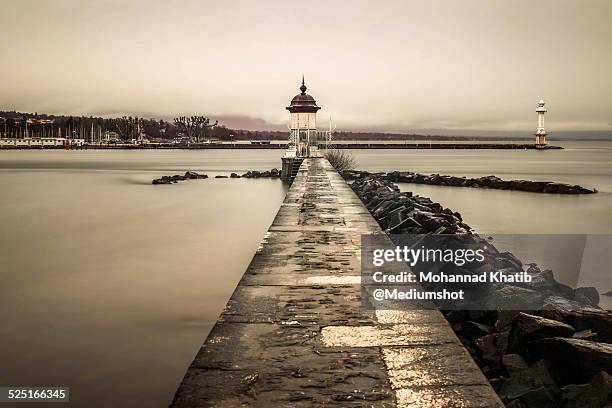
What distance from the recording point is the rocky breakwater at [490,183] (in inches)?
941

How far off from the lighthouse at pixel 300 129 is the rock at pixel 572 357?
22.9m

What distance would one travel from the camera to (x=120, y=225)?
45.9ft

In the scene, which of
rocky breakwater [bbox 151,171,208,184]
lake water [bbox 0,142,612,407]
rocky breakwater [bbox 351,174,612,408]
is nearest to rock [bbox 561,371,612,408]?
rocky breakwater [bbox 351,174,612,408]

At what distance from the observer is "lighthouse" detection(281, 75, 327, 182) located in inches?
1073

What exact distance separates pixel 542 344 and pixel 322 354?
169 cm

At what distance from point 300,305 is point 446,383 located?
136cm

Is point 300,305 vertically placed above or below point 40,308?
above

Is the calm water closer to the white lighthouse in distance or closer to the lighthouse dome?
the lighthouse dome

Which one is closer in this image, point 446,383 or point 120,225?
point 446,383

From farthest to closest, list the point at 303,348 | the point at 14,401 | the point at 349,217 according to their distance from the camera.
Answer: the point at 349,217 < the point at 14,401 < the point at 303,348

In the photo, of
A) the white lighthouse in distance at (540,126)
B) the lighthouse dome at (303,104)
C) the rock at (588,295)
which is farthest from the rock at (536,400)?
the white lighthouse in distance at (540,126)

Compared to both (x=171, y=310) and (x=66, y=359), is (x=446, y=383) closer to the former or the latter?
(x=66, y=359)

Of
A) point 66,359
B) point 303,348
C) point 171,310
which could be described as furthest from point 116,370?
point 303,348

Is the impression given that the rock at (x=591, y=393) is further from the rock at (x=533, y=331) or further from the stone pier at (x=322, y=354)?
the stone pier at (x=322, y=354)
